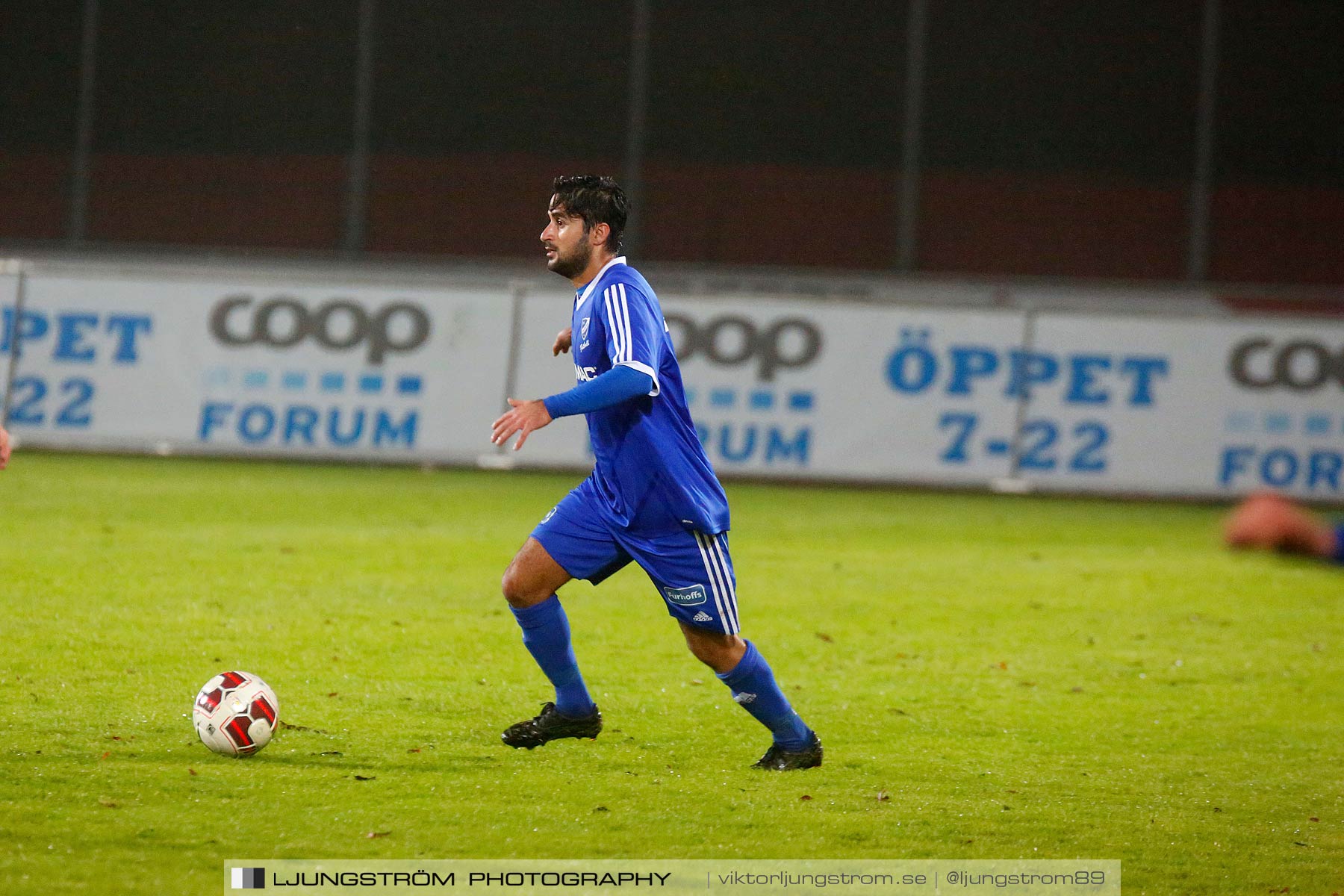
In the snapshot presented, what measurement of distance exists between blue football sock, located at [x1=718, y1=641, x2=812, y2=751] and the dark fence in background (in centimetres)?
1669

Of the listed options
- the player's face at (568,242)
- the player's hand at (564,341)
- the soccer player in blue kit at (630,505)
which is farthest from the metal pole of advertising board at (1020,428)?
the player's face at (568,242)

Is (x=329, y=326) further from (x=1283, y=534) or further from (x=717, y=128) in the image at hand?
(x=1283, y=534)

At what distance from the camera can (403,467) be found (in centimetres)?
1559

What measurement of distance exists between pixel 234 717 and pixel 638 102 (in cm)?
1780

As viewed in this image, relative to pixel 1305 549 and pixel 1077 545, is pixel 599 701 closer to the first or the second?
pixel 1305 549

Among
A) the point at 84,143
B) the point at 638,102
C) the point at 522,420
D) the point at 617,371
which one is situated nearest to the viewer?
the point at 522,420

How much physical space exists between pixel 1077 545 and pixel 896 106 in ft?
37.0

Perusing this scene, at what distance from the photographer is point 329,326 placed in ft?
50.0

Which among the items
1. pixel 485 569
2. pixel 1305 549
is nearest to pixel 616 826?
pixel 1305 549

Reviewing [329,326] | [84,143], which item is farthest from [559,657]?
[84,143]

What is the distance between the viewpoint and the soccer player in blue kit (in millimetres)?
5344

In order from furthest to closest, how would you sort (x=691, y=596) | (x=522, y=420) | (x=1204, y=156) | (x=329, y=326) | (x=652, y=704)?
1. (x=1204, y=156)
2. (x=329, y=326)
3. (x=652, y=704)
4. (x=691, y=596)
5. (x=522, y=420)

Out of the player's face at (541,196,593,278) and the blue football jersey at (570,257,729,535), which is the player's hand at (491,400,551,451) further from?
the player's face at (541,196,593,278)

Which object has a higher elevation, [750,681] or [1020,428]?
[1020,428]
